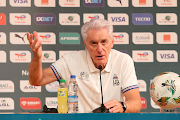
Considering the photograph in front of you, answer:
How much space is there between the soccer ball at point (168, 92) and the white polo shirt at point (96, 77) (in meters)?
0.38

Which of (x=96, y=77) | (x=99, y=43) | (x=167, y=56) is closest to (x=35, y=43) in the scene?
(x=99, y=43)

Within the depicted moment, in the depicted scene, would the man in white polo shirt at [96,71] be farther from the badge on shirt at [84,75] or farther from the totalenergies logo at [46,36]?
the totalenergies logo at [46,36]

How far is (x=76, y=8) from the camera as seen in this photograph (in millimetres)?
3305

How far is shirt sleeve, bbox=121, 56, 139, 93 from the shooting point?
1693 mm

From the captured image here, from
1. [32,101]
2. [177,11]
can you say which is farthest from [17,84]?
[177,11]

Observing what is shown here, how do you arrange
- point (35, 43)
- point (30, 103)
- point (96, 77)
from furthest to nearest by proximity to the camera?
1. point (30, 103)
2. point (96, 77)
3. point (35, 43)

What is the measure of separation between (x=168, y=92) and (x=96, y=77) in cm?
65

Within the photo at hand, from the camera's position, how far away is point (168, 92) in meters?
1.30

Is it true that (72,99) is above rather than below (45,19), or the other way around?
below

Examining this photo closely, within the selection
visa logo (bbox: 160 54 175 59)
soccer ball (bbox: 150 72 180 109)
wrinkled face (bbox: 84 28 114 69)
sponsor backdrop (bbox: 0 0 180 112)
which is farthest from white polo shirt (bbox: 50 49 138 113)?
visa logo (bbox: 160 54 175 59)

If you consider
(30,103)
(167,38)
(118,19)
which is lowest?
(30,103)

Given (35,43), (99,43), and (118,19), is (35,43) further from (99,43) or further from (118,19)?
(118,19)

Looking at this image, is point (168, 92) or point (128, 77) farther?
point (128, 77)

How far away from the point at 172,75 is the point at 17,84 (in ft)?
7.98
